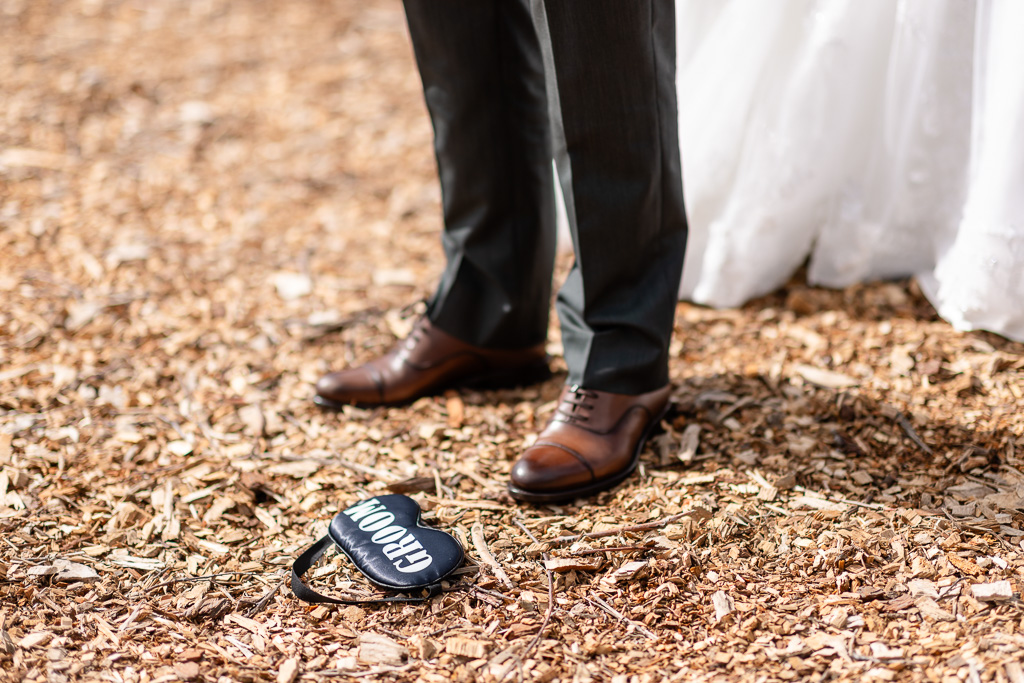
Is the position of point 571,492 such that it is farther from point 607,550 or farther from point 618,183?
point 618,183

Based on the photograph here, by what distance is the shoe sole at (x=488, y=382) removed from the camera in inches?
76.8

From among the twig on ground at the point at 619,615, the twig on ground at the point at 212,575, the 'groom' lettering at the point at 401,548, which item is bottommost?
the twig on ground at the point at 619,615

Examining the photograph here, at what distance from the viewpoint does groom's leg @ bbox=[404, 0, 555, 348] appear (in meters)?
1.62

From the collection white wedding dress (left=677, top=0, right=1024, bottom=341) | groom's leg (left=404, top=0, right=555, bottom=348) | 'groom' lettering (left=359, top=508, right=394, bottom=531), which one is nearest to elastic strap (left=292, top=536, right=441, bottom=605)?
'groom' lettering (left=359, top=508, right=394, bottom=531)

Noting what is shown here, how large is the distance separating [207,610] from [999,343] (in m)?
1.76

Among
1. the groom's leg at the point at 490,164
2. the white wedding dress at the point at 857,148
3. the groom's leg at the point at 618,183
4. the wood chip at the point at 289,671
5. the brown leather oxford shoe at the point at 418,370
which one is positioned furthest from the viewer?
the brown leather oxford shoe at the point at 418,370

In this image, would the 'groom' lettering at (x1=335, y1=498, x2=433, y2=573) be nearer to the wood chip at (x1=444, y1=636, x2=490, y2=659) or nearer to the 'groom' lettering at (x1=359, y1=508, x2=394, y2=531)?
the 'groom' lettering at (x1=359, y1=508, x2=394, y2=531)

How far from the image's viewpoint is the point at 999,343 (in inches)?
76.7

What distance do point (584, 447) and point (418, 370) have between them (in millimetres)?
501

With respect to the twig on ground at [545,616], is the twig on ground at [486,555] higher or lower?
higher

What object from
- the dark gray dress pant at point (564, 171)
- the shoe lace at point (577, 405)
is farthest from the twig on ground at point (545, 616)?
the dark gray dress pant at point (564, 171)

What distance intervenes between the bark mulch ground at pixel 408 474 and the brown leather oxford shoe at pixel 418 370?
0.19 ft

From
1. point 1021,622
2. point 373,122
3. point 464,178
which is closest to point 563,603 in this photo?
point 1021,622

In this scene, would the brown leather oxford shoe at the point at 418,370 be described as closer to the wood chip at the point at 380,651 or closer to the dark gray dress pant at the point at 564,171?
the dark gray dress pant at the point at 564,171
